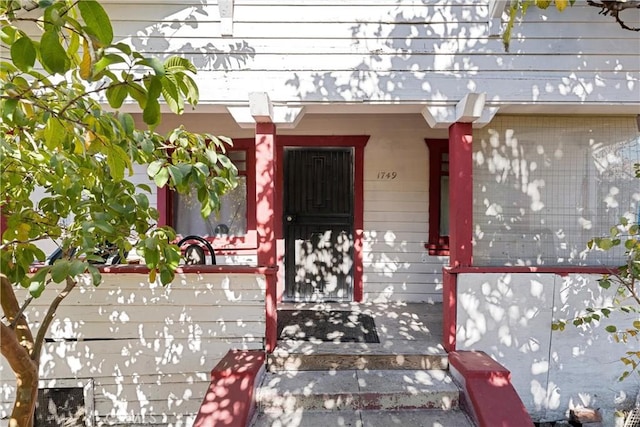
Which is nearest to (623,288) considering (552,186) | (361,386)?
(552,186)

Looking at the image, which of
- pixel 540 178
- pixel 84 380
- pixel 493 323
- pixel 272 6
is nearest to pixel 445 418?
pixel 493 323

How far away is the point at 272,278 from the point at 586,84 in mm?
2979

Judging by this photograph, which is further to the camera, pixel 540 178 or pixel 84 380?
pixel 540 178

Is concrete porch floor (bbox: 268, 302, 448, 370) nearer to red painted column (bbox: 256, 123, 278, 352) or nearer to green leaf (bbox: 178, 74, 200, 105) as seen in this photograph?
red painted column (bbox: 256, 123, 278, 352)

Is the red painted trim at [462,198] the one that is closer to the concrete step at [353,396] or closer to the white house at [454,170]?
the white house at [454,170]

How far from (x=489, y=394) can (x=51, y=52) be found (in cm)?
284

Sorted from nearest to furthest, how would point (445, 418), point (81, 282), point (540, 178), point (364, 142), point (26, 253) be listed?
point (26, 253) < point (445, 418) < point (81, 282) < point (540, 178) < point (364, 142)

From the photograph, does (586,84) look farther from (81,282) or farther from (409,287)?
(81,282)

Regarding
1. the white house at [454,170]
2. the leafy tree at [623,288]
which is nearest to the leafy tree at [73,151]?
the white house at [454,170]

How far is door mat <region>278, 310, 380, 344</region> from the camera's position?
3.10 m

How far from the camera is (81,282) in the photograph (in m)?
2.85

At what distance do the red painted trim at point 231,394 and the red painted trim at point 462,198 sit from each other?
1.78 m

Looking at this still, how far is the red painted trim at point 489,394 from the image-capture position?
2254 millimetres

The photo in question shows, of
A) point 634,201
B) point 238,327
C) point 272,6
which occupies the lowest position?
point 238,327
